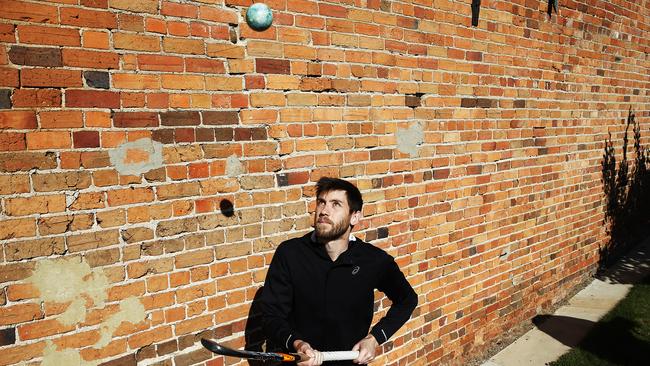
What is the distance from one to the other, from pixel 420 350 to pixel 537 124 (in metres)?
2.61

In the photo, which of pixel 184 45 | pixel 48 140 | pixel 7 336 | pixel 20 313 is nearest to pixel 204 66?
pixel 184 45

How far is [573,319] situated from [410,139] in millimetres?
3076

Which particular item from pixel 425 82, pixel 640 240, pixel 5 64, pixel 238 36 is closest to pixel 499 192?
pixel 425 82

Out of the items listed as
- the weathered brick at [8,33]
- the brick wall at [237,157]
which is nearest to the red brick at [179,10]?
the brick wall at [237,157]

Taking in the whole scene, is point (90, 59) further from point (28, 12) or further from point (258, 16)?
point (258, 16)

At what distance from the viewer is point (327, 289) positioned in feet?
7.43

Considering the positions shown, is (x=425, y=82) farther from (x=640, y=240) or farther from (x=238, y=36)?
(x=640, y=240)

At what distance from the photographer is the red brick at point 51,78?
188 centimetres

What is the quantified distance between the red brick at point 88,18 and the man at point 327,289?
1.38 m

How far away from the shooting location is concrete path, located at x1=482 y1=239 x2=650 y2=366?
4047mm

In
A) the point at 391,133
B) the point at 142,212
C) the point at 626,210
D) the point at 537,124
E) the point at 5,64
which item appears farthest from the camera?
the point at 626,210

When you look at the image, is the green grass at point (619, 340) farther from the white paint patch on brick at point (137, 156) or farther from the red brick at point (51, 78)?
the red brick at point (51, 78)

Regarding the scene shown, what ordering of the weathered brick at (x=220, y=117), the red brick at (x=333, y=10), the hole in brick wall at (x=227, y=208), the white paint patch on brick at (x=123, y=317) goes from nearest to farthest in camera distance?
the white paint patch on brick at (x=123, y=317)
the weathered brick at (x=220, y=117)
the hole in brick wall at (x=227, y=208)
the red brick at (x=333, y=10)

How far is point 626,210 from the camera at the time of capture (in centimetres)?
631
